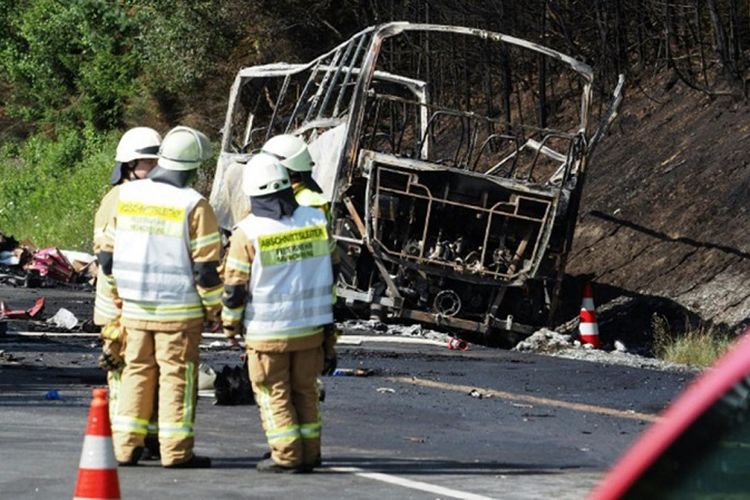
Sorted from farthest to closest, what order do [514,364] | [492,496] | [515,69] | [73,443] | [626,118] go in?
[515,69] → [626,118] → [514,364] → [73,443] → [492,496]

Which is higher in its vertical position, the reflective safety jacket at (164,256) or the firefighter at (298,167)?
the firefighter at (298,167)

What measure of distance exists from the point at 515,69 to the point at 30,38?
1018 inches

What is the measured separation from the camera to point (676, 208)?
73.7 feet

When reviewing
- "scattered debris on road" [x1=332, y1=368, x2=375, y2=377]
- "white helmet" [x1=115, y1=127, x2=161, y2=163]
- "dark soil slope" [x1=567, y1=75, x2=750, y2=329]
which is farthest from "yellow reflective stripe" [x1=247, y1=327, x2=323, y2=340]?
"dark soil slope" [x1=567, y1=75, x2=750, y2=329]

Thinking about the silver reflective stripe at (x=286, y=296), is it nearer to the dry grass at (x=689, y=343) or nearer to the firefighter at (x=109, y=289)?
the firefighter at (x=109, y=289)

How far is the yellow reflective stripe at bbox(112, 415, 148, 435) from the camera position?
8.69 metres

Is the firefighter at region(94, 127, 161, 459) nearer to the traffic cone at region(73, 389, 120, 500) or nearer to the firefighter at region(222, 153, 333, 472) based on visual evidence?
the firefighter at region(222, 153, 333, 472)

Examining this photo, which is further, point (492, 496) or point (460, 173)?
point (460, 173)

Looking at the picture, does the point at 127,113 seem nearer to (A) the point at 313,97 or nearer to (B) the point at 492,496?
(A) the point at 313,97

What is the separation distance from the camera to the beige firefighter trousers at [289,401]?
27.8 ft

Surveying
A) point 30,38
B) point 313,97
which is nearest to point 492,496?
point 313,97

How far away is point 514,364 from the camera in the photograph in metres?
15.7

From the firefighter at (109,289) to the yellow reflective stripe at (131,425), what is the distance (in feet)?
0.56

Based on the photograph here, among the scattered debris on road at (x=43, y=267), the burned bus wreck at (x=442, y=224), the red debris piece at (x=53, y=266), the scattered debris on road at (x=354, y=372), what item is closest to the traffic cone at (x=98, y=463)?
the scattered debris on road at (x=354, y=372)
